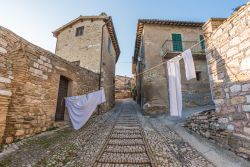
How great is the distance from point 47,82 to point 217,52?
6.65 metres

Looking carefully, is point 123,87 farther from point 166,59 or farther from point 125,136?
point 125,136

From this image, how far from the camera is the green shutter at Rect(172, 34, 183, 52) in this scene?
11188 millimetres

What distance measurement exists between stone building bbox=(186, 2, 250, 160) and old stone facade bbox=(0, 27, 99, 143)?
6345mm

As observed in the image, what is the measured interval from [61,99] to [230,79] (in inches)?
277

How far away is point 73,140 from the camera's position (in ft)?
16.1

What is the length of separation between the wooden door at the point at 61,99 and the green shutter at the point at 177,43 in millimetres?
8905

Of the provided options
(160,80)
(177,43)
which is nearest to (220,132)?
(160,80)

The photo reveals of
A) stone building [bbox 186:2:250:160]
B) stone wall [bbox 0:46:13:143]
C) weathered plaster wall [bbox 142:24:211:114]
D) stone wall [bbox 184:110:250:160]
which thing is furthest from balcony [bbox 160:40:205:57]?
stone wall [bbox 0:46:13:143]

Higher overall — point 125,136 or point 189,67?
point 189,67

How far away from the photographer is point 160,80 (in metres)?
10.6

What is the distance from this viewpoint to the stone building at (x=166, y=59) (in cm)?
1034

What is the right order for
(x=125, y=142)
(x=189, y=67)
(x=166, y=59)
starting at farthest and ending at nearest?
(x=166, y=59), (x=189, y=67), (x=125, y=142)

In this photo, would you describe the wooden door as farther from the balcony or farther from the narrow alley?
the balcony

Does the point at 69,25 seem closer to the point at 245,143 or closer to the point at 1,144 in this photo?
the point at 1,144
